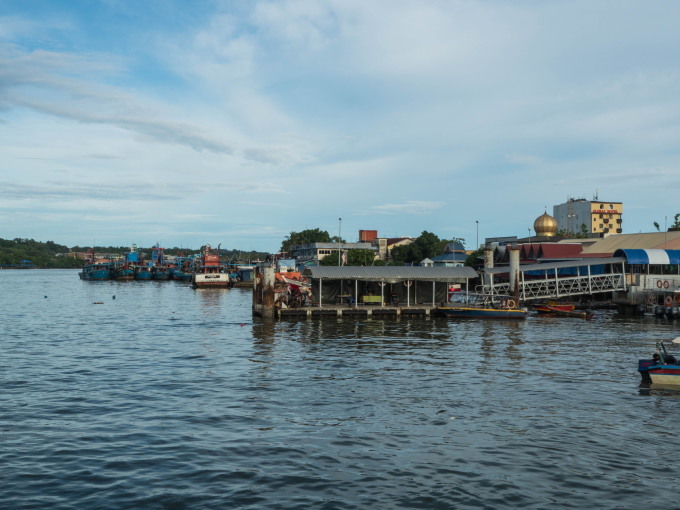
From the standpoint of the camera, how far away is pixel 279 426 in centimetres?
2233

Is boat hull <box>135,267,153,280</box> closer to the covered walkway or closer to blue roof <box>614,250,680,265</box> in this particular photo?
the covered walkway

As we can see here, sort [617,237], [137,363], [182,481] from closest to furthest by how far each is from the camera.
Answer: [182,481] < [137,363] < [617,237]

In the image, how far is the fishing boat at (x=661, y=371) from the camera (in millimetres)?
28922

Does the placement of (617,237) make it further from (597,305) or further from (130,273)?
(130,273)

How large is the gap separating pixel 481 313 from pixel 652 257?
27914 millimetres

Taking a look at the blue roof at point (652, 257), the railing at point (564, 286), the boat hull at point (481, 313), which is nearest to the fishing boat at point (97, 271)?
the railing at point (564, 286)

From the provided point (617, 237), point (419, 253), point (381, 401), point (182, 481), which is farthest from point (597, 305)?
point (419, 253)

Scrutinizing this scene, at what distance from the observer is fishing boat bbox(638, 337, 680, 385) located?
2892 cm

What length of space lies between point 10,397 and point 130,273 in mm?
166376

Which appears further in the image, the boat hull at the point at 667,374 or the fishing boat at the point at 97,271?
the fishing boat at the point at 97,271

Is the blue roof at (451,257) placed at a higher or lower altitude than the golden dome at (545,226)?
lower

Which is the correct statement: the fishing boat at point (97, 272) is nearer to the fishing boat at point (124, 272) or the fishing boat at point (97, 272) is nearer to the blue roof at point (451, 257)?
the fishing boat at point (124, 272)

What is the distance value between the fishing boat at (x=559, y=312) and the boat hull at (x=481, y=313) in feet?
27.4

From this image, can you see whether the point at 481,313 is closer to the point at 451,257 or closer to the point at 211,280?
the point at 451,257
